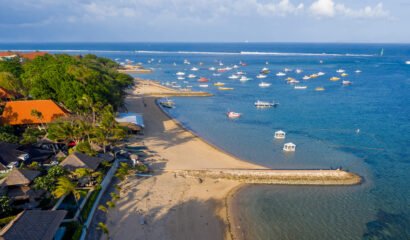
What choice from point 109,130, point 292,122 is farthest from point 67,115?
point 292,122

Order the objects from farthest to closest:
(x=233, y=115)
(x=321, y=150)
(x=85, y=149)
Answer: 1. (x=233, y=115)
2. (x=321, y=150)
3. (x=85, y=149)

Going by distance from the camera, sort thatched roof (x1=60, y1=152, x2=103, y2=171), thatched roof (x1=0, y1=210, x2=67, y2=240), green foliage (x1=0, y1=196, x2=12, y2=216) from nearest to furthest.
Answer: thatched roof (x1=0, y1=210, x2=67, y2=240) → green foliage (x1=0, y1=196, x2=12, y2=216) → thatched roof (x1=60, y1=152, x2=103, y2=171)

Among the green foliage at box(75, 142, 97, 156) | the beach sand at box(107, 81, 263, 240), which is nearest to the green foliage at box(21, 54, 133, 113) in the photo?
the green foliage at box(75, 142, 97, 156)

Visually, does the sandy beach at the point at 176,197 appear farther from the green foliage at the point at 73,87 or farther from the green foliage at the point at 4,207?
the green foliage at the point at 73,87

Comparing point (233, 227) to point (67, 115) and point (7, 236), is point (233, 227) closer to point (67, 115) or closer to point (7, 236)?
point (7, 236)

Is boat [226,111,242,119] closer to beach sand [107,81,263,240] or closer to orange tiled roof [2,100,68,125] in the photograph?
beach sand [107,81,263,240]

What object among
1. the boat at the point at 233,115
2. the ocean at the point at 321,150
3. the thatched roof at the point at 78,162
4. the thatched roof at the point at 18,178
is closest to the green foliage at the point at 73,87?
the thatched roof at the point at 78,162

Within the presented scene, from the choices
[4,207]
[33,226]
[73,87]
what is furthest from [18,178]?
[73,87]

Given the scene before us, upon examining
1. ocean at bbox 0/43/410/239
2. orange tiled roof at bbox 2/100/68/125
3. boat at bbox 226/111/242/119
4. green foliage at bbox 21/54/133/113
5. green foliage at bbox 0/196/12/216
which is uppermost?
green foliage at bbox 21/54/133/113

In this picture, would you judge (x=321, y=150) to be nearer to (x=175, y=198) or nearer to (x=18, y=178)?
(x=175, y=198)
